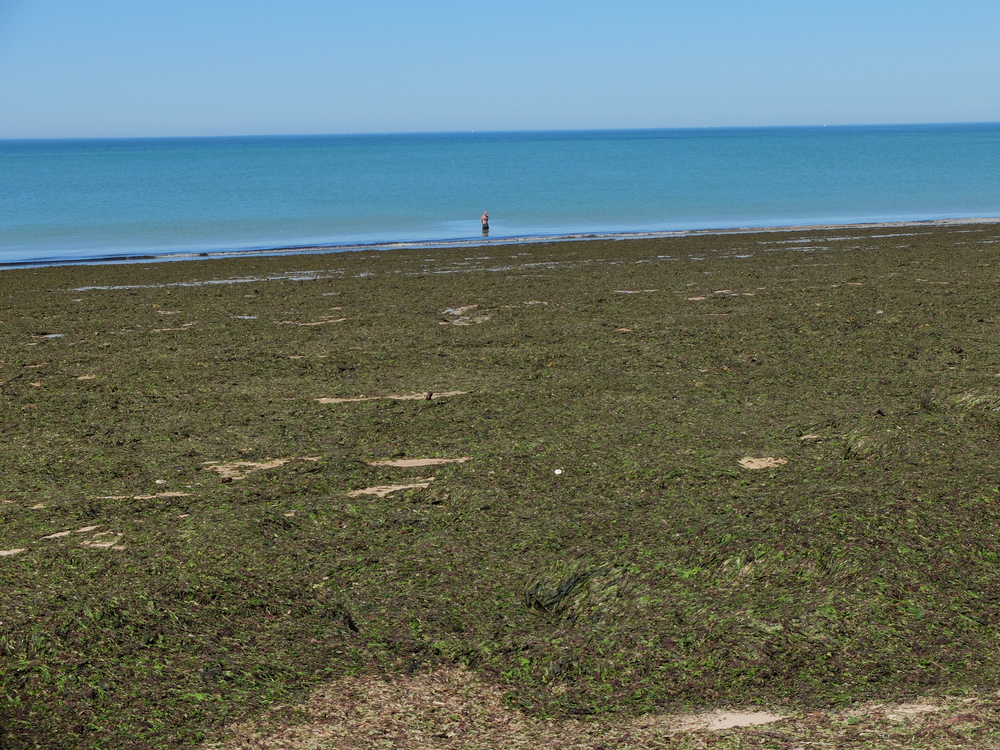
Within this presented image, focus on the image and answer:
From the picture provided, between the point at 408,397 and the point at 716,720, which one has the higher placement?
the point at 408,397

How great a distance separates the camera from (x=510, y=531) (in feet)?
26.7

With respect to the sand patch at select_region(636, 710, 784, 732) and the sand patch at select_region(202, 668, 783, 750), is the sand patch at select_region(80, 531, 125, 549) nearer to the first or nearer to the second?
the sand patch at select_region(202, 668, 783, 750)

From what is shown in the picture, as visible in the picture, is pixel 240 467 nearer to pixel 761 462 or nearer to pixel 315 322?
pixel 761 462

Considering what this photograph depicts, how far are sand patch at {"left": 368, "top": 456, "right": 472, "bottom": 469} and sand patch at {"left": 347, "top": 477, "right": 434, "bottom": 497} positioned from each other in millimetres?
512

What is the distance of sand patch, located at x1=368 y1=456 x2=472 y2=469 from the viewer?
10047 mm

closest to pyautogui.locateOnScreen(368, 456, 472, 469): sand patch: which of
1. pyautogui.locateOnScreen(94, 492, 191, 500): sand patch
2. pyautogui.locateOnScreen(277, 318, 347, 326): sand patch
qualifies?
pyautogui.locateOnScreen(94, 492, 191, 500): sand patch

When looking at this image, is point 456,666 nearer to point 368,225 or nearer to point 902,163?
point 368,225

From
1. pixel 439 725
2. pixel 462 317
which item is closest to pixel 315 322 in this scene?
pixel 462 317

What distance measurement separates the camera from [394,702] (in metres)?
5.77

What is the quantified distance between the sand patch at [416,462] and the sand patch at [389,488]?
512mm

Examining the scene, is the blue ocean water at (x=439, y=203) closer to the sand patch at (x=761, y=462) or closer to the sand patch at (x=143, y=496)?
the sand patch at (x=143, y=496)

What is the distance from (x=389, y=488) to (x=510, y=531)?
1.65m

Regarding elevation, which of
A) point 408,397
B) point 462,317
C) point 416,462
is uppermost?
point 462,317

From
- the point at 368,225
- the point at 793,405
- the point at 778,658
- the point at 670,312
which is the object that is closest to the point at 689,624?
the point at 778,658
